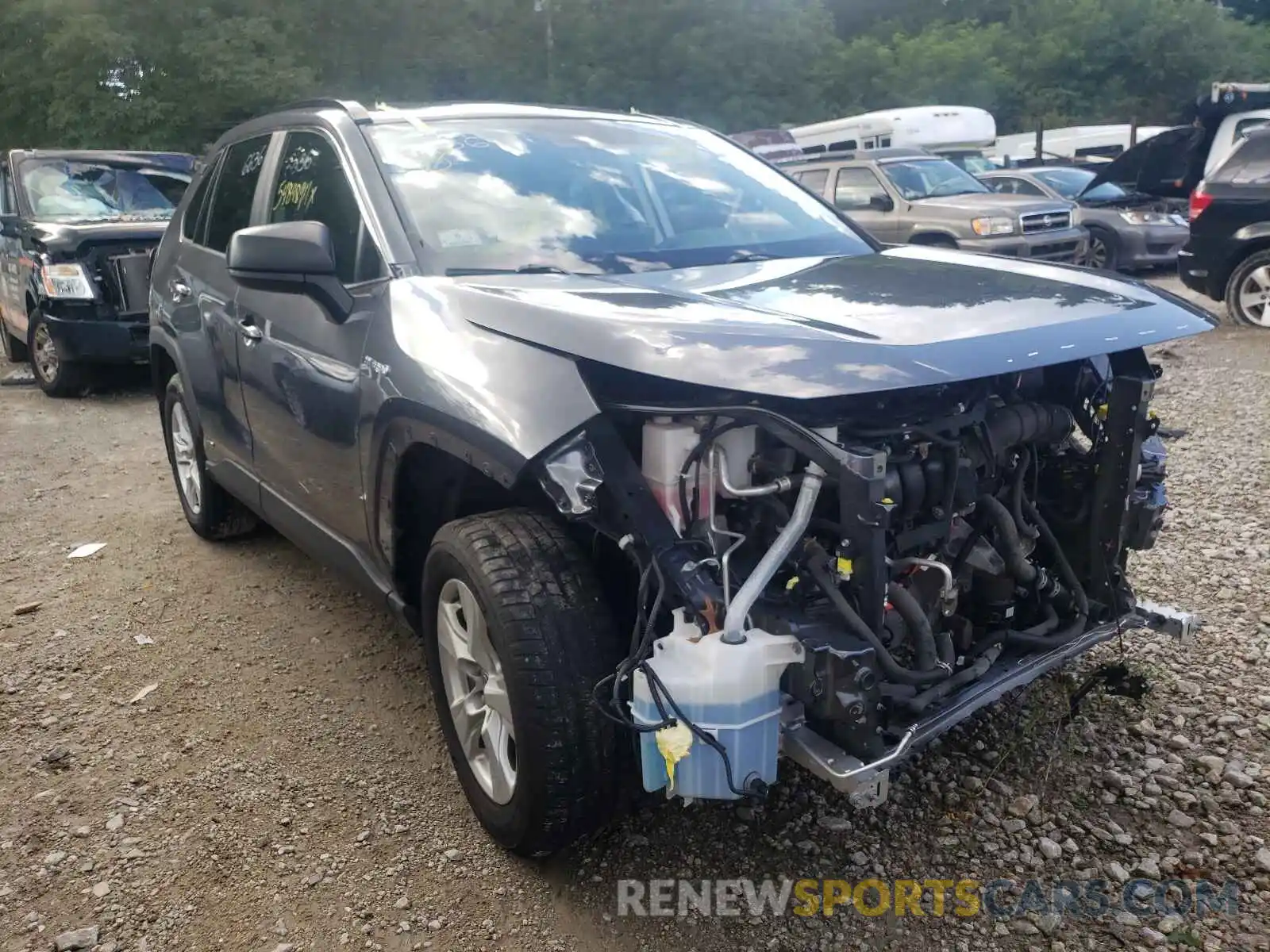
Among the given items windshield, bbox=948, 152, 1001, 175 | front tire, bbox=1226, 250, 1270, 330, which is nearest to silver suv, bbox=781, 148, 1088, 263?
front tire, bbox=1226, 250, 1270, 330

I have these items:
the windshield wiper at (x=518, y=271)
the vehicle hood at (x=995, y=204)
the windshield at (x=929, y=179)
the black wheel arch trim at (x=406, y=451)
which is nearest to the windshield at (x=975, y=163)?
the windshield at (x=929, y=179)

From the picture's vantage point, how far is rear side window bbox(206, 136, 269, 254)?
4.10m

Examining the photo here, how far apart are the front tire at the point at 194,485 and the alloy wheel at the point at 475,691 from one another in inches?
92.3

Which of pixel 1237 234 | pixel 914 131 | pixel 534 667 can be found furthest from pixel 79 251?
pixel 914 131

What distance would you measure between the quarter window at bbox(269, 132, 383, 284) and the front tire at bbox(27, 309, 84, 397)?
5.59 metres

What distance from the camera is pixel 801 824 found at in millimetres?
2818

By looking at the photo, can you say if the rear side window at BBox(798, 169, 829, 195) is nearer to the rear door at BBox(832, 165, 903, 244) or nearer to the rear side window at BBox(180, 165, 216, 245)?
the rear door at BBox(832, 165, 903, 244)

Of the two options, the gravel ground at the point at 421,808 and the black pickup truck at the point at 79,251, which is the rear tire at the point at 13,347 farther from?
the gravel ground at the point at 421,808

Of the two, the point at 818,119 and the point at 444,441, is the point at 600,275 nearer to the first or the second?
the point at 444,441

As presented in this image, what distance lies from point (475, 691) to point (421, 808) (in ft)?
1.46

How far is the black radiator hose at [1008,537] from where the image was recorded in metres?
2.74

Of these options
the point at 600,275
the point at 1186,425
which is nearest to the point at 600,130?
the point at 600,275

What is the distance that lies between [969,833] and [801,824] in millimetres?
431

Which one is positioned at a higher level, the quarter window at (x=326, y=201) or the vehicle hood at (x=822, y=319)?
the quarter window at (x=326, y=201)
